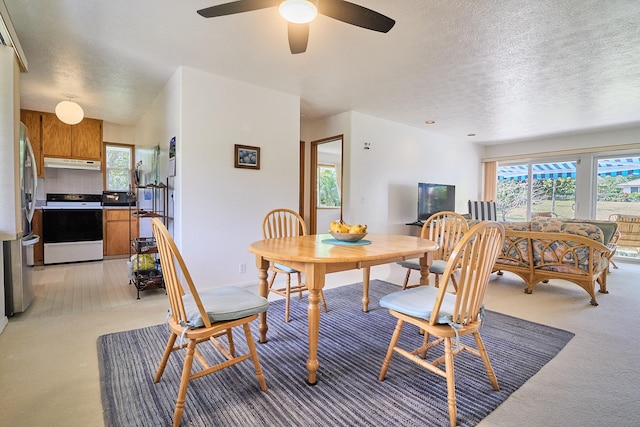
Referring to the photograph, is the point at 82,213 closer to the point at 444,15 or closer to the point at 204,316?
the point at 204,316

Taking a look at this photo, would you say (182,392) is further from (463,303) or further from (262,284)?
(463,303)

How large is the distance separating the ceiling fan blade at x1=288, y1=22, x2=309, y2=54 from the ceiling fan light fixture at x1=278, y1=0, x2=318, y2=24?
0.65 ft

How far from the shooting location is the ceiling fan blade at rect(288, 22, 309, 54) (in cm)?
190

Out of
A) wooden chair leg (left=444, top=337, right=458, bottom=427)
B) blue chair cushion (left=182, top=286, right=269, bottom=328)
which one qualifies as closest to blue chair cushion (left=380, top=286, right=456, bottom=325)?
wooden chair leg (left=444, top=337, right=458, bottom=427)

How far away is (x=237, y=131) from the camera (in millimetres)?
3535

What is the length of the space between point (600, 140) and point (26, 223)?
858 cm

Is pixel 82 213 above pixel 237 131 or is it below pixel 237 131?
below

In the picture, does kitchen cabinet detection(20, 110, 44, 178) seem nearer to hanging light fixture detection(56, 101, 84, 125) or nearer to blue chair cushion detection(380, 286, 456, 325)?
hanging light fixture detection(56, 101, 84, 125)

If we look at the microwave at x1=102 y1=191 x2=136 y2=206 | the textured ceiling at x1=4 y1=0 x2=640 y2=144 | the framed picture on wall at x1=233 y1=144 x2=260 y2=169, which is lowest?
the microwave at x1=102 y1=191 x2=136 y2=206

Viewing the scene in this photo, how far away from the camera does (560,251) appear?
3.25m

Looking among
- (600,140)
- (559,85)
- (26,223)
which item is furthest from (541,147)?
(26,223)

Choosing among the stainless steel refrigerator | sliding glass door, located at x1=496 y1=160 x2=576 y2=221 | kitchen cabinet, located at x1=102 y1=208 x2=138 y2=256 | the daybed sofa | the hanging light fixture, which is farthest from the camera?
sliding glass door, located at x1=496 y1=160 x2=576 y2=221

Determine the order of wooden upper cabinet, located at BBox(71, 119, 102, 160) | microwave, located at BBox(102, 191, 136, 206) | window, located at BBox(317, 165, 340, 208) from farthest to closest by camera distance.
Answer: window, located at BBox(317, 165, 340, 208) → microwave, located at BBox(102, 191, 136, 206) → wooden upper cabinet, located at BBox(71, 119, 102, 160)

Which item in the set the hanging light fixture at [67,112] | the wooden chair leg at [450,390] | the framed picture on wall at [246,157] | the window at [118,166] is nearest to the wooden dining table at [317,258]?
the wooden chair leg at [450,390]
